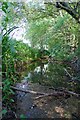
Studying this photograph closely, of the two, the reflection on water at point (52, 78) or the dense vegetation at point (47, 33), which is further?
the dense vegetation at point (47, 33)

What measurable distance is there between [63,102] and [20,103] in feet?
2.53

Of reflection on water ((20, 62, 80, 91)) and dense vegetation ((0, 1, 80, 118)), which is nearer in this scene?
reflection on water ((20, 62, 80, 91))

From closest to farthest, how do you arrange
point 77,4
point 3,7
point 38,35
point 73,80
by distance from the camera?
1. point 3,7
2. point 73,80
3. point 77,4
4. point 38,35

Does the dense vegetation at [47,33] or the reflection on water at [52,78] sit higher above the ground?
the dense vegetation at [47,33]

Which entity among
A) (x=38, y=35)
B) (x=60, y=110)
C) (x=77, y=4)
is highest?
(x=77, y=4)

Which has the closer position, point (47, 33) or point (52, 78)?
point (52, 78)

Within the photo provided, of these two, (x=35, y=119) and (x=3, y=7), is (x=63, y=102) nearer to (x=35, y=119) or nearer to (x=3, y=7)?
(x=35, y=119)

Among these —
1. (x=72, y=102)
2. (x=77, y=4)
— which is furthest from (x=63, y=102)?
(x=77, y=4)

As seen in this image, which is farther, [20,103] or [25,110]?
[20,103]

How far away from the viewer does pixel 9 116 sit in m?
3.24

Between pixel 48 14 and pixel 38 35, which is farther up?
pixel 48 14

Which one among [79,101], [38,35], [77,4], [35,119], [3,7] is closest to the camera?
[3,7]

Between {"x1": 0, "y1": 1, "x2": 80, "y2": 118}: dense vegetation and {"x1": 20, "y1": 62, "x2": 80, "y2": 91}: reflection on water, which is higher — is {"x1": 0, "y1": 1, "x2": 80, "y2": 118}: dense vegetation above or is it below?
above

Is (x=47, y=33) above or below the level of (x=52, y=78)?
above
